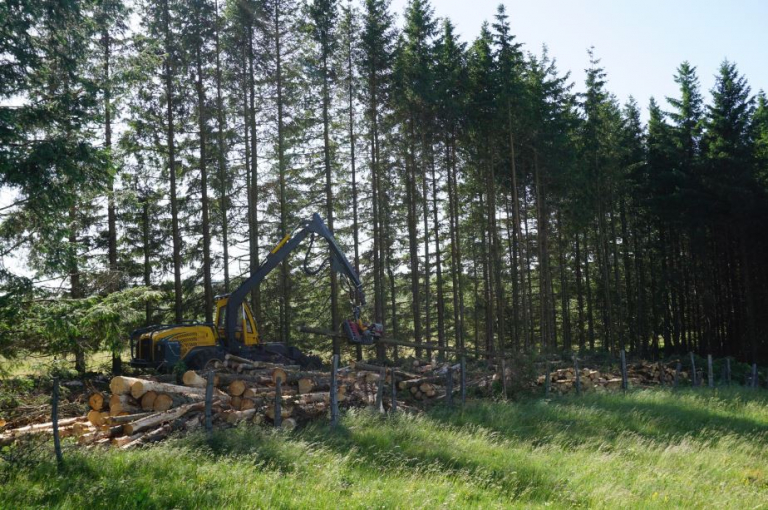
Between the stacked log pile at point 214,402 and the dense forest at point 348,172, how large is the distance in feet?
4.00

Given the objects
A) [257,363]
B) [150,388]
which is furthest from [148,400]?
[257,363]

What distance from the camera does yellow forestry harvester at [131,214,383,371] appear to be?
1548 cm

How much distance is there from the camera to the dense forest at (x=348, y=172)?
11.0 m

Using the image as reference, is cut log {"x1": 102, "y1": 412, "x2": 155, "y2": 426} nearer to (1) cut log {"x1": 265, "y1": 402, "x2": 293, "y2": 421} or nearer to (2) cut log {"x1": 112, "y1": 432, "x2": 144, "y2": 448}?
(2) cut log {"x1": 112, "y1": 432, "x2": 144, "y2": 448}

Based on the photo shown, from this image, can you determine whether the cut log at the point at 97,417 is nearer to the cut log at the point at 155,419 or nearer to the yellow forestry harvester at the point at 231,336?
the cut log at the point at 155,419

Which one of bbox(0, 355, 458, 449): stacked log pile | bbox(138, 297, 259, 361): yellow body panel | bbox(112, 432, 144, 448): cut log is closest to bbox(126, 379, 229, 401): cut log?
bbox(0, 355, 458, 449): stacked log pile

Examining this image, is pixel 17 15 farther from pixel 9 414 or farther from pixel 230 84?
pixel 230 84

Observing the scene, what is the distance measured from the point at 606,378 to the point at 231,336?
1334 centimetres

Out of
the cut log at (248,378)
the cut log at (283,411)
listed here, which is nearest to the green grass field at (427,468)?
the cut log at (283,411)

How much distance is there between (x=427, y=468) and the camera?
347 inches

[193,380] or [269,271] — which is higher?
[269,271]

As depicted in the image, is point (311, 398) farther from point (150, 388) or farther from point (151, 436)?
point (151, 436)

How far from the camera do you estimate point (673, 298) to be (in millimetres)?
38344

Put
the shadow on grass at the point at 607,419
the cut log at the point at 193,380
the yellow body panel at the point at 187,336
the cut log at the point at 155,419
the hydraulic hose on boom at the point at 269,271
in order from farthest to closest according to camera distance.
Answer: the hydraulic hose on boom at the point at 269,271 < the yellow body panel at the point at 187,336 < the cut log at the point at 193,380 < the shadow on grass at the point at 607,419 < the cut log at the point at 155,419
